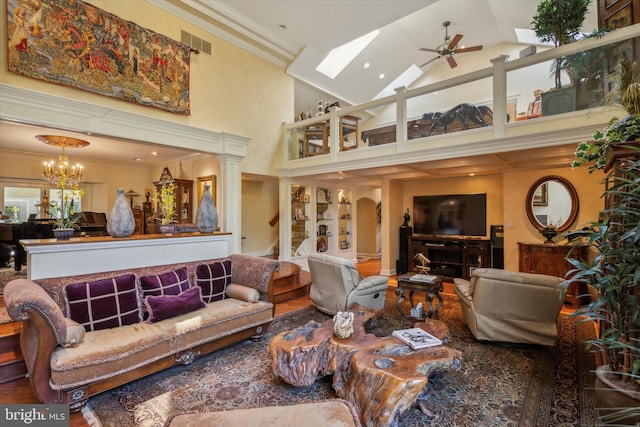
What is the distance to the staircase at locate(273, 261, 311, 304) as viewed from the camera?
15.8 feet

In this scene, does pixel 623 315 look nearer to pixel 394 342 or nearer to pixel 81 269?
pixel 394 342

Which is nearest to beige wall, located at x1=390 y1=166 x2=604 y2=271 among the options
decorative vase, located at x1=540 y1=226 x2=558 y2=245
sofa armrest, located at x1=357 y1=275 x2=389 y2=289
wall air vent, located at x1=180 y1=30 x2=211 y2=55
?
decorative vase, located at x1=540 y1=226 x2=558 y2=245

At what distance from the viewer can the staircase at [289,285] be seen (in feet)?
15.8

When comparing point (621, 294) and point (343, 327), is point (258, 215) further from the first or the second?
point (621, 294)

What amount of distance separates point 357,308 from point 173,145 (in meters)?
3.94

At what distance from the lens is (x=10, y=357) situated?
8.42ft

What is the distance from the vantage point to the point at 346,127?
19.6ft

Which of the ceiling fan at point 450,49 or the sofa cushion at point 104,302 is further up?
the ceiling fan at point 450,49

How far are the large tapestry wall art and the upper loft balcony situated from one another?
2.86m

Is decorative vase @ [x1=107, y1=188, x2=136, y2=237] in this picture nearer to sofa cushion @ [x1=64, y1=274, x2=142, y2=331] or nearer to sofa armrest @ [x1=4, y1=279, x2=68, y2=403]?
sofa cushion @ [x1=64, y1=274, x2=142, y2=331]

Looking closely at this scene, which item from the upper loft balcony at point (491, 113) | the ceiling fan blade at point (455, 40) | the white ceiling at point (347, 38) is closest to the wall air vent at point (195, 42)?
the white ceiling at point (347, 38)

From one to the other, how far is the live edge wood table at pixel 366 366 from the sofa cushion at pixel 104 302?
1534 mm

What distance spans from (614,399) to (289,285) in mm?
4302

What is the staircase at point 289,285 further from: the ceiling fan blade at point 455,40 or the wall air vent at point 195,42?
the ceiling fan blade at point 455,40
